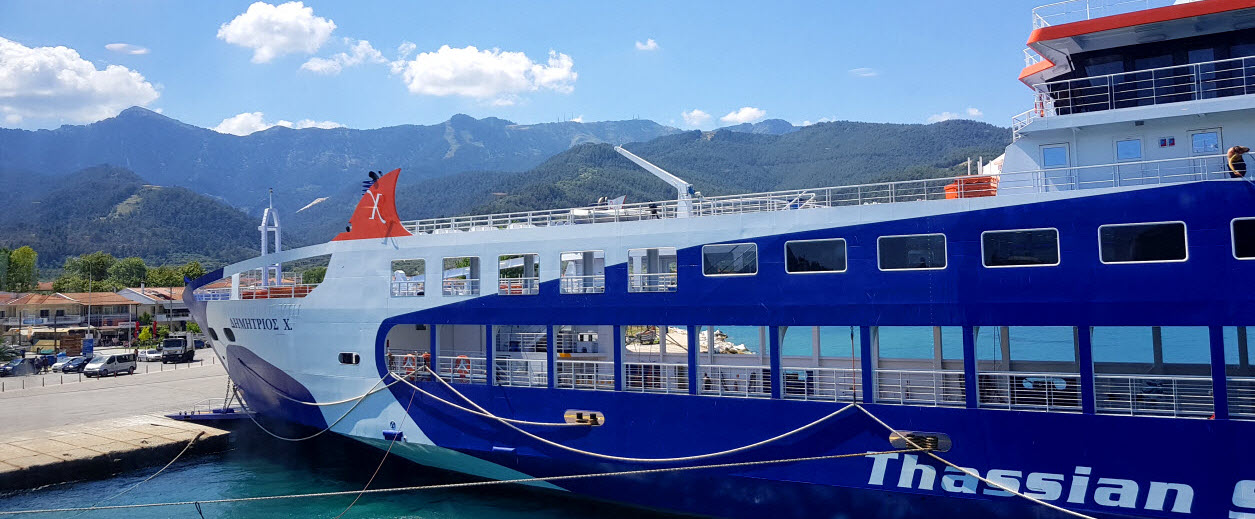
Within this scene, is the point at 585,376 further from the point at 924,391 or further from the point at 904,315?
the point at 924,391

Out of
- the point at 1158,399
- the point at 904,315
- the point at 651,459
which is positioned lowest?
the point at 651,459

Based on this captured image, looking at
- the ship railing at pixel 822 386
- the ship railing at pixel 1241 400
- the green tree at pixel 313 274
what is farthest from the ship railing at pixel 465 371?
the green tree at pixel 313 274

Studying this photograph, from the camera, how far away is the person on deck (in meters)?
9.30

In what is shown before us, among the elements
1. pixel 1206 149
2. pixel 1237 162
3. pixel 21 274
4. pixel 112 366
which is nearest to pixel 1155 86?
pixel 1206 149

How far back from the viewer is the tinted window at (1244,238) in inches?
356

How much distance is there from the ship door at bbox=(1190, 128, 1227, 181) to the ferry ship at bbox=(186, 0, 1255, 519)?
0.03 metres

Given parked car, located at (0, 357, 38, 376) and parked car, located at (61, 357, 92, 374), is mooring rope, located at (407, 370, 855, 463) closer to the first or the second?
parked car, located at (0, 357, 38, 376)

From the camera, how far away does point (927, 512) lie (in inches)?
401

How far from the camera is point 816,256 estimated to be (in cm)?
1109

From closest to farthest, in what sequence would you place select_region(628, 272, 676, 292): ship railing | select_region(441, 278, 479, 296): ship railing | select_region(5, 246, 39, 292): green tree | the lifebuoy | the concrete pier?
1. select_region(628, 272, 676, 292): ship railing
2. select_region(441, 278, 479, 296): ship railing
3. the lifebuoy
4. the concrete pier
5. select_region(5, 246, 39, 292): green tree

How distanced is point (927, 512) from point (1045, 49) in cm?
699

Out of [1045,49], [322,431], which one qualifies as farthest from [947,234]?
[322,431]

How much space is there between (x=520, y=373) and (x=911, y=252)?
24.9 feet

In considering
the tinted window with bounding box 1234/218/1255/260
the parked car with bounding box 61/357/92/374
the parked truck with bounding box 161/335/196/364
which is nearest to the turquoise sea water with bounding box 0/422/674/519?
the tinted window with bounding box 1234/218/1255/260
